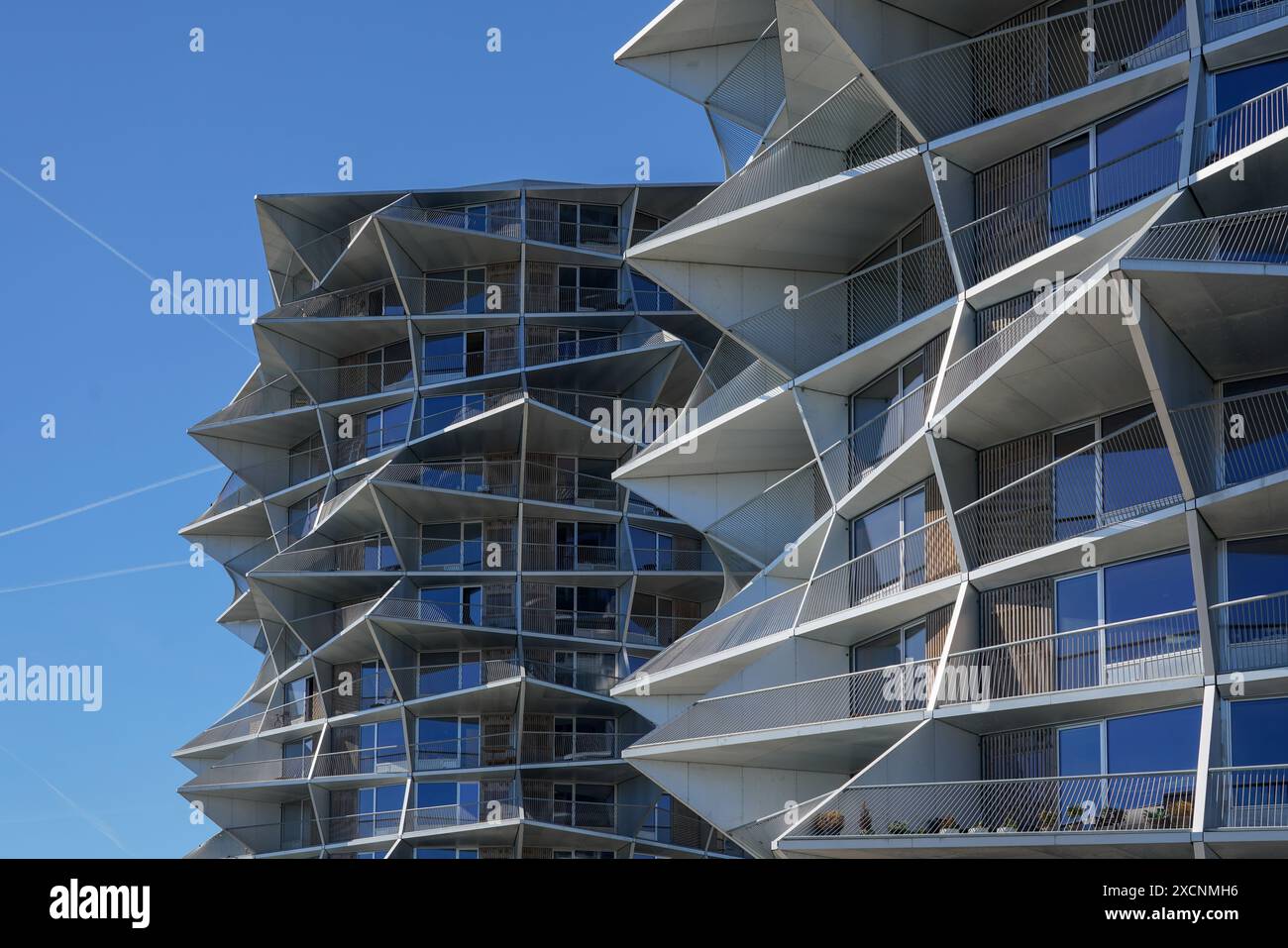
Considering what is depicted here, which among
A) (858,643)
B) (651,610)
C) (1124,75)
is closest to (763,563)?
(858,643)

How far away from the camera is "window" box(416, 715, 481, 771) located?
49.9 m

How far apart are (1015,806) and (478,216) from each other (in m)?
35.8

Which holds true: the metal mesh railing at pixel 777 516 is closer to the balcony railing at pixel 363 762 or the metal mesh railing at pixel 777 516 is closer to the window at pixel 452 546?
the window at pixel 452 546

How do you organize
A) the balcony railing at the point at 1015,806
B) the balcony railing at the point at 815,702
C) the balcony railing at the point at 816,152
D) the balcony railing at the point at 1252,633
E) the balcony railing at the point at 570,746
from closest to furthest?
the balcony railing at the point at 1015,806, the balcony railing at the point at 1252,633, the balcony railing at the point at 815,702, the balcony railing at the point at 816,152, the balcony railing at the point at 570,746

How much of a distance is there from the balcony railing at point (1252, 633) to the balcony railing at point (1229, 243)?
472cm

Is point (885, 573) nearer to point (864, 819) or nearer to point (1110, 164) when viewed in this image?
point (864, 819)

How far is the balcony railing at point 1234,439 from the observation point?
2214 cm

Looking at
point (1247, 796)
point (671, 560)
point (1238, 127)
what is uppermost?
point (1238, 127)

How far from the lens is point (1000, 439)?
26.7 meters

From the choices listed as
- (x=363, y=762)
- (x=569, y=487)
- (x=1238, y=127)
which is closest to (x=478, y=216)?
(x=569, y=487)

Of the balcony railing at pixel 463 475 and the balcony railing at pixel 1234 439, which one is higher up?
the balcony railing at pixel 463 475

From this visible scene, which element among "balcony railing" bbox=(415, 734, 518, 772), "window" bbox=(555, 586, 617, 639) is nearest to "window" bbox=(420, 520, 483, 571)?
"window" bbox=(555, 586, 617, 639)

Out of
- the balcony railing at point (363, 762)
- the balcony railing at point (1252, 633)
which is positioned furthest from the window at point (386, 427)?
the balcony railing at point (1252, 633)

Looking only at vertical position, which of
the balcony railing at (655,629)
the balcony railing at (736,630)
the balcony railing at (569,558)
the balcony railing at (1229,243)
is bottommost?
the balcony railing at (736,630)
